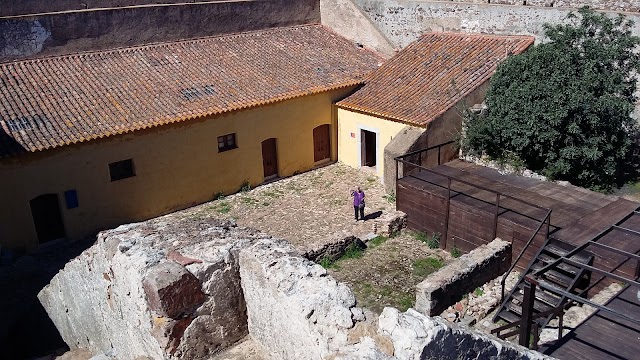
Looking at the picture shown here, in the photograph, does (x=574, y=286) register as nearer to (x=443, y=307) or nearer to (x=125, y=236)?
(x=443, y=307)

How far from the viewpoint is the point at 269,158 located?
1766cm

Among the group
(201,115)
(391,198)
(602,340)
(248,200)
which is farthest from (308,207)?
(602,340)

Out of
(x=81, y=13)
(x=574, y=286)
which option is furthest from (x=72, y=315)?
(x=81, y=13)

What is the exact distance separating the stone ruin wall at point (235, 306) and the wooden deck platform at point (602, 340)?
267 centimetres

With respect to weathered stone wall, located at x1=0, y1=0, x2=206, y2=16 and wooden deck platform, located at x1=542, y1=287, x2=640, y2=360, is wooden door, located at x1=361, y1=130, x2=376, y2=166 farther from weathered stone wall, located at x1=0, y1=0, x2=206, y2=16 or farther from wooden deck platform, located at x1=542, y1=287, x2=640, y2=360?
wooden deck platform, located at x1=542, y1=287, x2=640, y2=360

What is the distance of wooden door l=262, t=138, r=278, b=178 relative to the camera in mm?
17438

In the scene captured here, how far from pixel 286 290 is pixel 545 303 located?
20.2 feet

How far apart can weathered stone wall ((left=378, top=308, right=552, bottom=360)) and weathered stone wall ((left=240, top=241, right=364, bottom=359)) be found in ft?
1.45

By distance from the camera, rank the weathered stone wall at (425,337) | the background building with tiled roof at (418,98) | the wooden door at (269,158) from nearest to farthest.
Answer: the weathered stone wall at (425,337), the background building with tiled roof at (418,98), the wooden door at (269,158)

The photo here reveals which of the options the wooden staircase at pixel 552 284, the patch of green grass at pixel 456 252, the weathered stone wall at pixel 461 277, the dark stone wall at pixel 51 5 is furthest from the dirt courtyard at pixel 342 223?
the dark stone wall at pixel 51 5

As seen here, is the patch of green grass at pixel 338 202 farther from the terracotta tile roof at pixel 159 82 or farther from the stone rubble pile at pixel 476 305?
the stone rubble pile at pixel 476 305

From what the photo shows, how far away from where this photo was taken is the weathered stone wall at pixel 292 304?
4988 mm

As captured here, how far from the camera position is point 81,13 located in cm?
1633

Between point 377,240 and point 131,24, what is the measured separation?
396 inches
